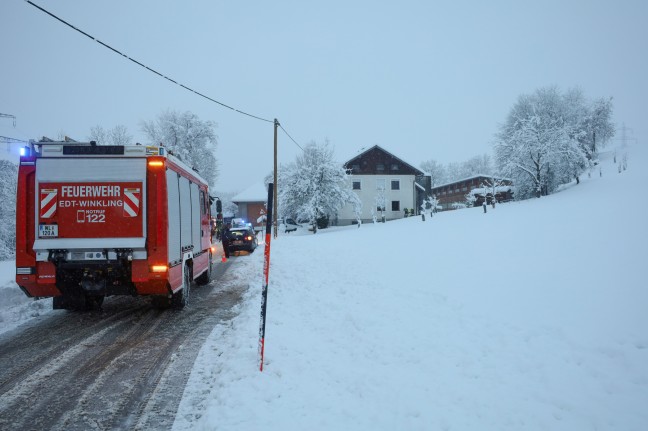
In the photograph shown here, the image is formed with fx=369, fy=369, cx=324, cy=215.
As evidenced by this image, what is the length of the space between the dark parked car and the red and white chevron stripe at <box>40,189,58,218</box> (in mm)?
15075

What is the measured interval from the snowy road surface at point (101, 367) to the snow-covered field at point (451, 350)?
1.26 ft

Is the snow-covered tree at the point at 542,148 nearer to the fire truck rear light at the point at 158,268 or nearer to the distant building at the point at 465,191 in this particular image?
the distant building at the point at 465,191

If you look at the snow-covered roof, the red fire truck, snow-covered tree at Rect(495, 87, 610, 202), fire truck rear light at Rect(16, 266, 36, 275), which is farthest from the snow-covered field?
the snow-covered roof

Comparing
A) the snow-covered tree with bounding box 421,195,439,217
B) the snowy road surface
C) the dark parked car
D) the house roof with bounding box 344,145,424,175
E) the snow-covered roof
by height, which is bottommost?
the snowy road surface

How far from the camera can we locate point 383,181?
51.8 meters

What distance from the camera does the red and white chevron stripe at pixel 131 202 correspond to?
6.77 m

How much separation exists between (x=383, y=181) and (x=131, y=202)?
46818 millimetres

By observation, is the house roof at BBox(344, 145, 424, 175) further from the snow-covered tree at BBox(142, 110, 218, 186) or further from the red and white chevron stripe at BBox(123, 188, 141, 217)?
the red and white chevron stripe at BBox(123, 188, 141, 217)

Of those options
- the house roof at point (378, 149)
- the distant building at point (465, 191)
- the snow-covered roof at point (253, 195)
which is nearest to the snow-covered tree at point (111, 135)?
the snow-covered roof at point (253, 195)

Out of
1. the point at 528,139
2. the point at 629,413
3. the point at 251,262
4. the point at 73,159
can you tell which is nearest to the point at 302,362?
the point at 629,413

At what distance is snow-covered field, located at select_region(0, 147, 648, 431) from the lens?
3.73 meters

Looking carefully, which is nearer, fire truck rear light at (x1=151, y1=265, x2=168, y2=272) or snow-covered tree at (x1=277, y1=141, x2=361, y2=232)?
fire truck rear light at (x1=151, y1=265, x2=168, y2=272)

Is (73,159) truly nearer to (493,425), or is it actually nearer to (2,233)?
(493,425)

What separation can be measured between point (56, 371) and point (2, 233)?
138ft
